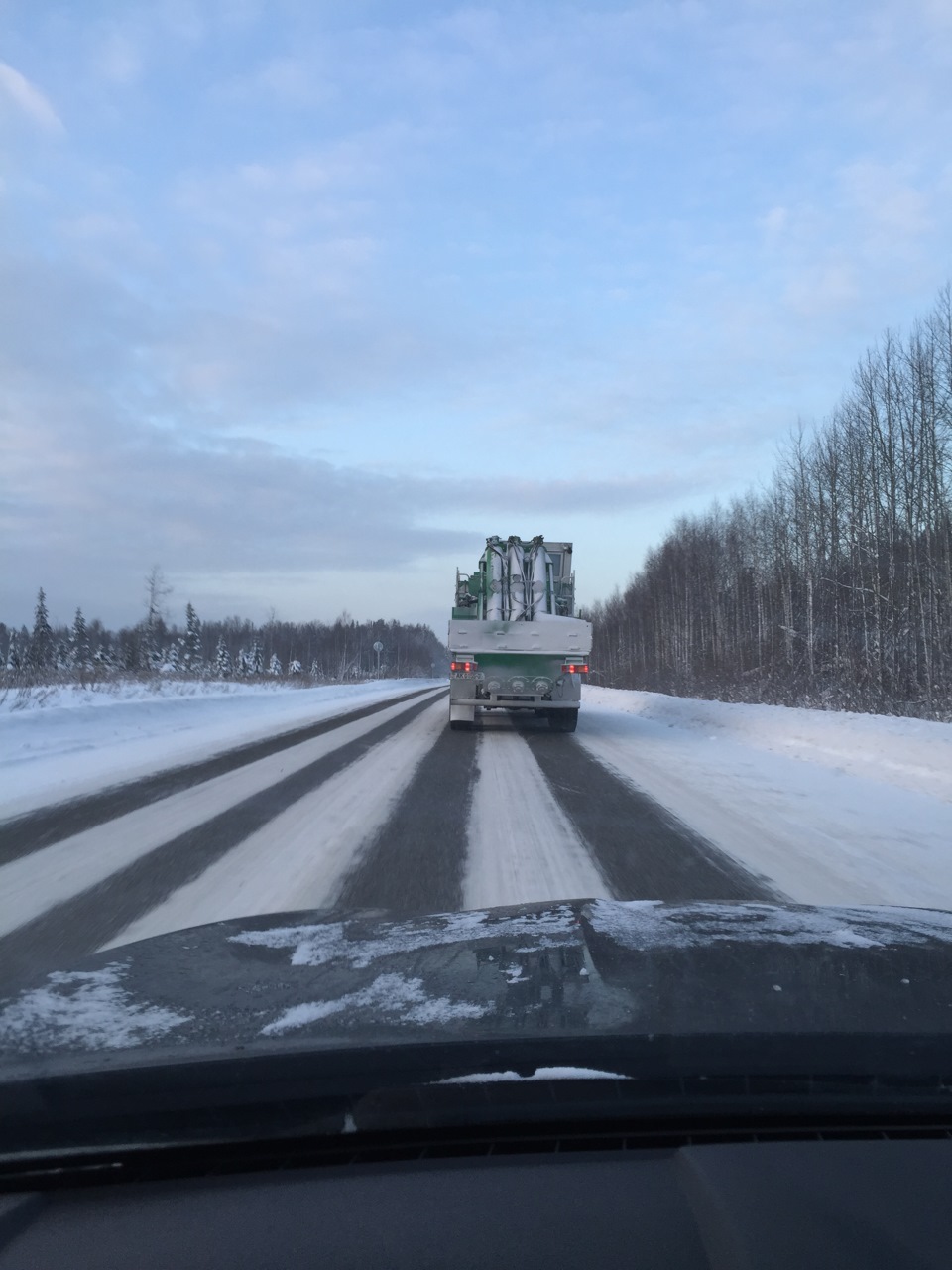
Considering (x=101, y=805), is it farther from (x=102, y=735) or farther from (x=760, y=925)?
(x=760, y=925)

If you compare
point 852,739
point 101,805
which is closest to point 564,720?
point 852,739

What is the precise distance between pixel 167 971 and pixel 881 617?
30.2 metres

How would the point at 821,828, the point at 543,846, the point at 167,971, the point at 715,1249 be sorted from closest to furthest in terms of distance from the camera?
the point at 715,1249
the point at 167,971
the point at 543,846
the point at 821,828

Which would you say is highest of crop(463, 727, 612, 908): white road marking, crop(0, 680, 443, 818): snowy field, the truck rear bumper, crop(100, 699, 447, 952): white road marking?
the truck rear bumper

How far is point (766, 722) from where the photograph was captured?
1440cm

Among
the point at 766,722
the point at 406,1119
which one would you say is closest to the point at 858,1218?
the point at 406,1119

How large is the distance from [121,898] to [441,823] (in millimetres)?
2973

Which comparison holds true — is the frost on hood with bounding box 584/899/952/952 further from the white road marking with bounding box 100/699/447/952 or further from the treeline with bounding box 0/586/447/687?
the treeline with bounding box 0/586/447/687

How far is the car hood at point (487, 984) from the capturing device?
221 centimetres

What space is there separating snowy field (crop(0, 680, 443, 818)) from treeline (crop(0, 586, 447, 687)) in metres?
46.1

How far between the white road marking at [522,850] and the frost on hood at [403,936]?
1.43 meters

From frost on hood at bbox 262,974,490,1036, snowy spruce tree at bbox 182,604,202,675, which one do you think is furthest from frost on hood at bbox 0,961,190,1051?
snowy spruce tree at bbox 182,604,202,675

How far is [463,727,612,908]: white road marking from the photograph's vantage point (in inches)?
204

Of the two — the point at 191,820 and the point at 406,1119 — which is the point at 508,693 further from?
the point at 406,1119
